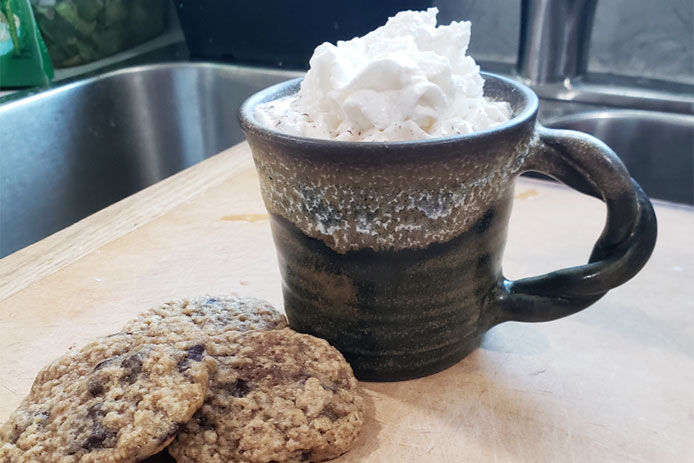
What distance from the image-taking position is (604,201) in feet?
1.64

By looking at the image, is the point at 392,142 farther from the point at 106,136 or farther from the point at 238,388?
the point at 106,136

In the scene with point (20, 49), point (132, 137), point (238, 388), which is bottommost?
point (132, 137)

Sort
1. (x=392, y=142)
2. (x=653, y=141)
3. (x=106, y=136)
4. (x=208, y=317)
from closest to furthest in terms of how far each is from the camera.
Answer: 1. (x=392, y=142)
2. (x=208, y=317)
3. (x=653, y=141)
4. (x=106, y=136)

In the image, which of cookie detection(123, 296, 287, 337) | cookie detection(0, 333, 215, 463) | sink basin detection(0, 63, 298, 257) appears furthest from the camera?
sink basin detection(0, 63, 298, 257)

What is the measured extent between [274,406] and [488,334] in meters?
0.25

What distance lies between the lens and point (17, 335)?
2.03ft

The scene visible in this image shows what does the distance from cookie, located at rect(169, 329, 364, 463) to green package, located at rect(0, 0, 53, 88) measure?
0.93 meters

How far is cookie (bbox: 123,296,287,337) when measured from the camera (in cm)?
53

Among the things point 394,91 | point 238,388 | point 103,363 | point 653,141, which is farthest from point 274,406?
point 653,141

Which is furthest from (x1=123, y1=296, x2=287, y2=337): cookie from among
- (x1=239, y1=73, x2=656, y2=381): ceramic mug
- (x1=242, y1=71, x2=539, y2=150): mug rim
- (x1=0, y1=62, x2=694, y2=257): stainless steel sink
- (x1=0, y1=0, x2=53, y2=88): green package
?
(x1=0, y1=0, x2=53, y2=88): green package

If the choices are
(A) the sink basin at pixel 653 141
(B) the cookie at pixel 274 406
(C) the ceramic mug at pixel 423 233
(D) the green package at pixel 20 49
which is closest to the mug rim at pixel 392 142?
(C) the ceramic mug at pixel 423 233

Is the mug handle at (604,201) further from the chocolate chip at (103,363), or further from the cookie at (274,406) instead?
the chocolate chip at (103,363)

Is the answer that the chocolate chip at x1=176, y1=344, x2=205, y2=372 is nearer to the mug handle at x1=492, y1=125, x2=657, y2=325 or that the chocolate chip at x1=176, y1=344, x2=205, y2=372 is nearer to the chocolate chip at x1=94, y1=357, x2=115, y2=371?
the chocolate chip at x1=94, y1=357, x2=115, y2=371

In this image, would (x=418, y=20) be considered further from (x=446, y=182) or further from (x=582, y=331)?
(x=582, y=331)
